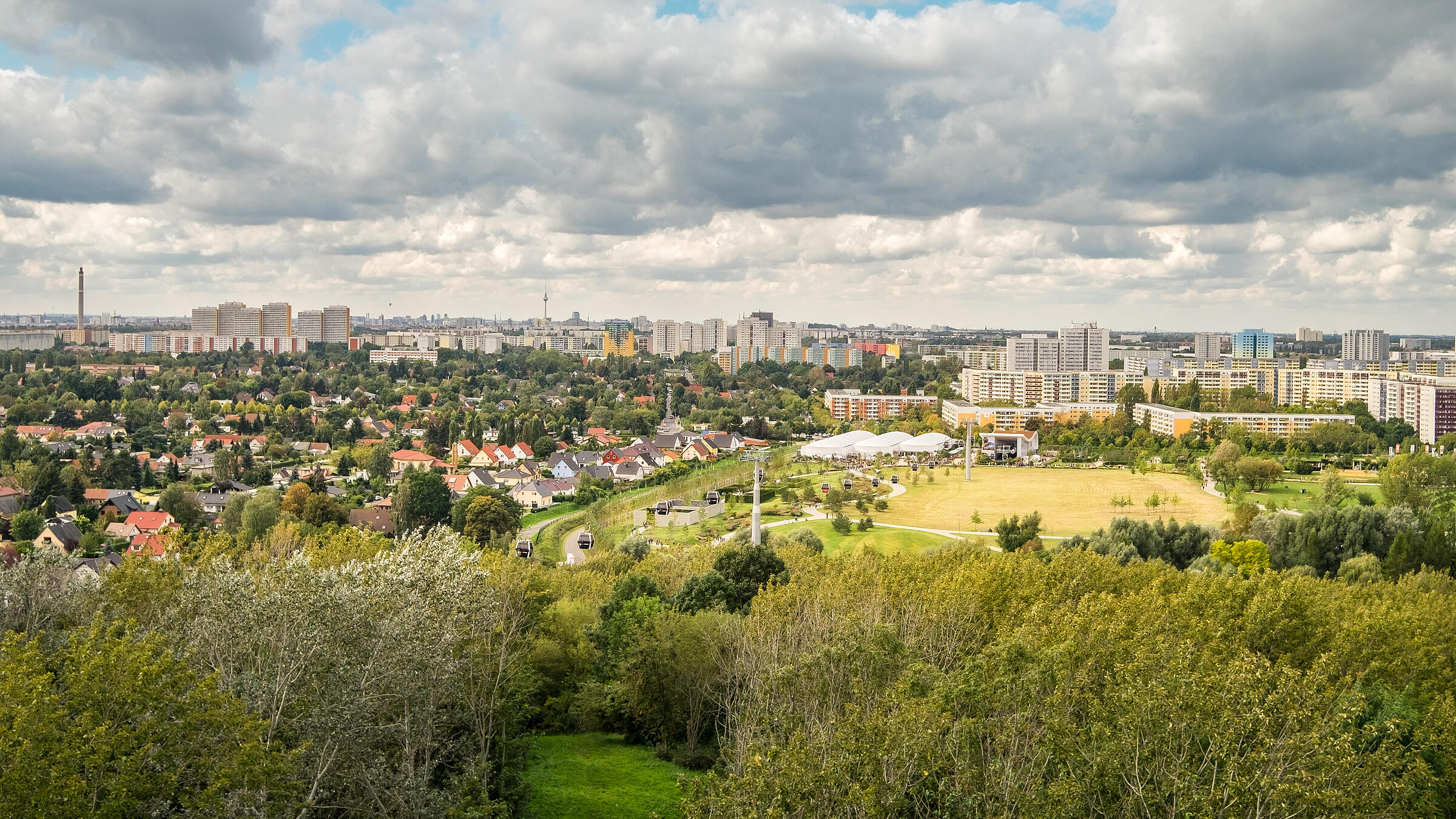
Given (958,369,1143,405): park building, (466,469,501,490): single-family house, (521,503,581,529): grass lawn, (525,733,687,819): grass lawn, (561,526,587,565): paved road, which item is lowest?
(525,733,687,819): grass lawn

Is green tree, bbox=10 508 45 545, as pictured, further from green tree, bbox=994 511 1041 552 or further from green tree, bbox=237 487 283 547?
green tree, bbox=994 511 1041 552

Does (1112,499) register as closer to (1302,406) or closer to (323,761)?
(323,761)

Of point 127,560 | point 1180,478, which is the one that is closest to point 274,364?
point 1180,478

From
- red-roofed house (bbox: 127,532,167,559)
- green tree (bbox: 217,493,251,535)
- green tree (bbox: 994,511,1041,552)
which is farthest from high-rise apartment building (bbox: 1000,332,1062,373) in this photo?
red-roofed house (bbox: 127,532,167,559)

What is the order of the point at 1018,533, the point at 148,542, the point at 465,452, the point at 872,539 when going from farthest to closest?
the point at 465,452, the point at 872,539, the point at 1018,533, the point at 148,542

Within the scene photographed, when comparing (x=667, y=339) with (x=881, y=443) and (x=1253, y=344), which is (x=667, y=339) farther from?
(x=881, y=443)

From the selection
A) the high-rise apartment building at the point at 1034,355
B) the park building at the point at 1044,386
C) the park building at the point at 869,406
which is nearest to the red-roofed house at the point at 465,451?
the park building at the point at 869,406

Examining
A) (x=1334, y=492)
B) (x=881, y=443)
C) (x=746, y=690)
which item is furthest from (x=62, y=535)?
(x=1334, y=492)
